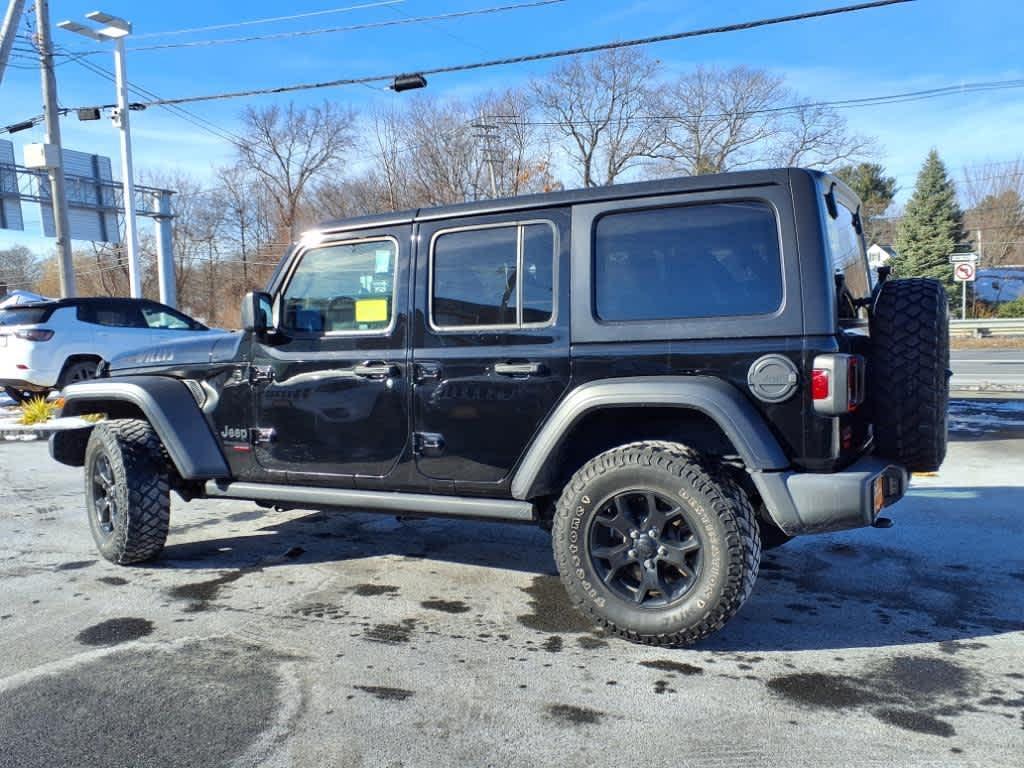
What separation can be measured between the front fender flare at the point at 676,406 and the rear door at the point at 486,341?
0.12m

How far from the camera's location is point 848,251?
3971 millimetres

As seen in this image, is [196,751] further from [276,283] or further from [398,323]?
[276,283]

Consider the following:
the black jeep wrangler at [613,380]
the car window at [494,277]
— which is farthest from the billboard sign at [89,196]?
the car window at [494,277]

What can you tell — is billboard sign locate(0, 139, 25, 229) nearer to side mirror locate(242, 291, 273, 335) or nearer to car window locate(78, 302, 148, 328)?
car window locate(78, 302, 148, 328)

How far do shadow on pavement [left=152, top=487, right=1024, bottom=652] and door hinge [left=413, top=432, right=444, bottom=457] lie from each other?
922mm

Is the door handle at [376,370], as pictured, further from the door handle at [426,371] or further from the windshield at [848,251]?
the windshield at [848,251]

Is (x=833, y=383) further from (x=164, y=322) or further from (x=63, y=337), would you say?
(x=164, y=322)

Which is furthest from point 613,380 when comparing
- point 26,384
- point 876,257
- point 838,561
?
point 26,384

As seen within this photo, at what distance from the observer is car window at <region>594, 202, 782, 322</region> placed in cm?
335

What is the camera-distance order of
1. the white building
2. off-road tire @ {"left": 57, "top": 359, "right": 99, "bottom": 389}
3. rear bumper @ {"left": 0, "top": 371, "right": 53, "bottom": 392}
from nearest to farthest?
the white building, rear bumper @ {"left": 0, "top": 371, "right": 53, "bottom": 392}, off-road tire @ {"left": 57, "top": 359, "right": 99, "bottom": 389}

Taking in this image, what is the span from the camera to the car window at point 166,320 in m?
12.3

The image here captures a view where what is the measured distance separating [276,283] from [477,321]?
1.29 m

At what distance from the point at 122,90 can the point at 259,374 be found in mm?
15951

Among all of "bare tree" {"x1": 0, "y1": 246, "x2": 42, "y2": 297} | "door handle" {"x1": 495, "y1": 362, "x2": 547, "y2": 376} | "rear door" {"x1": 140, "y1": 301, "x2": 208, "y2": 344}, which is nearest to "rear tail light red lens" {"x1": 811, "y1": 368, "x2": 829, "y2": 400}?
"door handle" {"x1": 495, "y1": 362, "x2": 547, "y2": 376}
